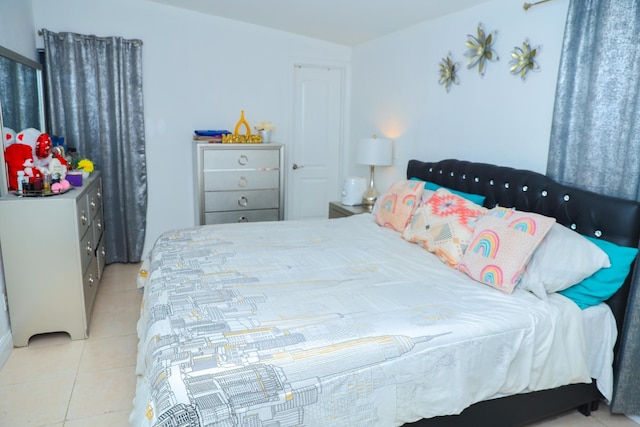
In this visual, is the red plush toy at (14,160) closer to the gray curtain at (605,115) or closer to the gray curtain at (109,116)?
the gray curtain at (109,116)

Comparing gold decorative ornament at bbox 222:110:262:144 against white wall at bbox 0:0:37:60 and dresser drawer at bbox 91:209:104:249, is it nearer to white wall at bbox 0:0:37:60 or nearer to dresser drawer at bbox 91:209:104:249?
dresser drawer at bbox 91:209:104:249

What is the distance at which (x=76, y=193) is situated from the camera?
9.49 ft

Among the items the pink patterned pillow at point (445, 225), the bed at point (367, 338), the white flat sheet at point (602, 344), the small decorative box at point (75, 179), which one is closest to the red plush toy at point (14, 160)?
the small decorative box at point (75, 179)

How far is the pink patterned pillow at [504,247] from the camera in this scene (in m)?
2.12

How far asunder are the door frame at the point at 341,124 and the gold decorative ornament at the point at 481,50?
1.98m

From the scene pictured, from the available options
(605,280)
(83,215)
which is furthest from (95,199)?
(605,280)

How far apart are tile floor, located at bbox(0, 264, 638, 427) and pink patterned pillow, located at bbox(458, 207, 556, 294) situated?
752mm

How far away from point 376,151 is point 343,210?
604mm

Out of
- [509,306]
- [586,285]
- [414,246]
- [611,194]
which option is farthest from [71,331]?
[611,194]

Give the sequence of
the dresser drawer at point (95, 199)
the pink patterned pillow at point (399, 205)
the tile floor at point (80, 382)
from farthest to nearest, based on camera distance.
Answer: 1. the dresser drawer at point (95, 199)
2. the pink patterned pillow at point (399, 205)
3. the tile floor at point (80, 382)

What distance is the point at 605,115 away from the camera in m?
2.26

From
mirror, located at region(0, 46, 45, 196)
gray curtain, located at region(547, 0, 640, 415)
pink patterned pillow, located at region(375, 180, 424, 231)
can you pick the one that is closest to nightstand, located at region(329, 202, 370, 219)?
pink patterned pillow, located at region(375, 180, 424, 231)

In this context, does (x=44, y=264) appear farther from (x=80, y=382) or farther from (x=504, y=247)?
(x=504, y=247)

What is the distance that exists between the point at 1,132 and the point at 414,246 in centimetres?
259
